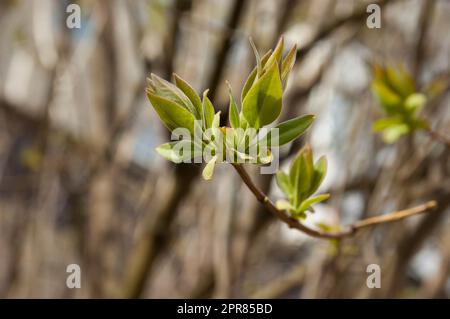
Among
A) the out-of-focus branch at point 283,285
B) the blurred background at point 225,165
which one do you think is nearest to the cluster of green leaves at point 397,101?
the blurred background at point 225,165

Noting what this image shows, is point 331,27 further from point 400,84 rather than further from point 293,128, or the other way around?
point 293,128

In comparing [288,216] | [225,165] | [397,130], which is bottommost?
[288,216]

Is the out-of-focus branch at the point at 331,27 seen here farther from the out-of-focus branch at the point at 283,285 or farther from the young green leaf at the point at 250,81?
the out-of-focus branch at the point at 283,285

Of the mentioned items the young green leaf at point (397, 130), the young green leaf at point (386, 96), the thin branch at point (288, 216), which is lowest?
the thin branch at point (288, 216)

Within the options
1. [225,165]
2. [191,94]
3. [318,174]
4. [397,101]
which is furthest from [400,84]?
[225,165]

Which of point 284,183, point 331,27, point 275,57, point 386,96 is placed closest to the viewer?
point 275,57

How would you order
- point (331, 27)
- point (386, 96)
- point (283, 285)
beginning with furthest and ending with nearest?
1. point (283, 285)
2. point (331, 27)
3. point (386, 96)
